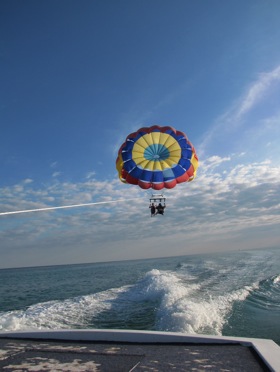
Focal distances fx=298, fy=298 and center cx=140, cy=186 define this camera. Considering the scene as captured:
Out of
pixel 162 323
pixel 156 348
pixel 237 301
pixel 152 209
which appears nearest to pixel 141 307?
pixel 162 323

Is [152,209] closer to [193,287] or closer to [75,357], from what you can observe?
[75,357]

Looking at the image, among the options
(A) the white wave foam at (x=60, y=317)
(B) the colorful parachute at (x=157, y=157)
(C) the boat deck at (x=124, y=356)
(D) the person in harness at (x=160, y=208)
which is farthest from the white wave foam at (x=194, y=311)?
(C) the boat deck at (x=124, y=356)

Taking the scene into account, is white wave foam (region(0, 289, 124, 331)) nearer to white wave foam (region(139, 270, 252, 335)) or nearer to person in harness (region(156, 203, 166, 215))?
white wave foam (region(139, 270, 252, 335))

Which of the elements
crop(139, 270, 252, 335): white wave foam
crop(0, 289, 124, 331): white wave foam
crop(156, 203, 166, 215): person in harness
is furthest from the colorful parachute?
crop(0, 289, 124, 331): white wave foam

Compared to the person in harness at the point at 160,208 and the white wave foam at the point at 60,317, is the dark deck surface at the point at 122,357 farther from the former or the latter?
the white wave foam at the point at 60,317

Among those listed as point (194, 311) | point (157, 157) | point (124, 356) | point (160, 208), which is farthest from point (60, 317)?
point (124, 356)
